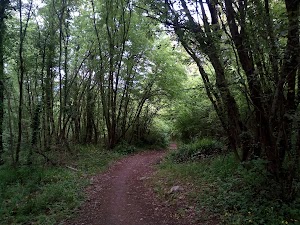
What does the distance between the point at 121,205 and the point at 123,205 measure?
0.16 ft

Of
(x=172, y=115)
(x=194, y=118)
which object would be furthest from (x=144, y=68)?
(x=194, y=118)

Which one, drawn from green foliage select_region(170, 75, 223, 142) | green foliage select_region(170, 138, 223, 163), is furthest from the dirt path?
green foliage select_region(170, 75, 223, 142)

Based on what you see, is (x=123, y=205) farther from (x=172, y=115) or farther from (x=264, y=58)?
(x=172, y=115)

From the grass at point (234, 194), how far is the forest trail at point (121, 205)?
22.3 inches

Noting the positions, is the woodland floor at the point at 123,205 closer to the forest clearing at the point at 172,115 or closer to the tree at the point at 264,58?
the forest clearing at the point at 172,115

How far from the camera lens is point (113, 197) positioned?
23.2 feet

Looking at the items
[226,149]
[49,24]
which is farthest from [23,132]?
[226,149]

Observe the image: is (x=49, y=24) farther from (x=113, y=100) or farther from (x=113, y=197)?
(x=113, y=197)

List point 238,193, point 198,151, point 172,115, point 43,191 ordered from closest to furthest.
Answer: point 238,193 → point 43,191 → point 198,151 → point 172,115

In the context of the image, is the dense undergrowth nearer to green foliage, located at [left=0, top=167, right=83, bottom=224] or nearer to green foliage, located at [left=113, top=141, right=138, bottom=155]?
green foliage, located at [left=0, top=167, right=83, bottom=224]

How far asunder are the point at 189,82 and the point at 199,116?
4741mm

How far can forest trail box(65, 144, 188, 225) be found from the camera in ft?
18.0

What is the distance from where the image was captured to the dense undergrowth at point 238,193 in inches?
178

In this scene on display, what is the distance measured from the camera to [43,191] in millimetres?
7676
